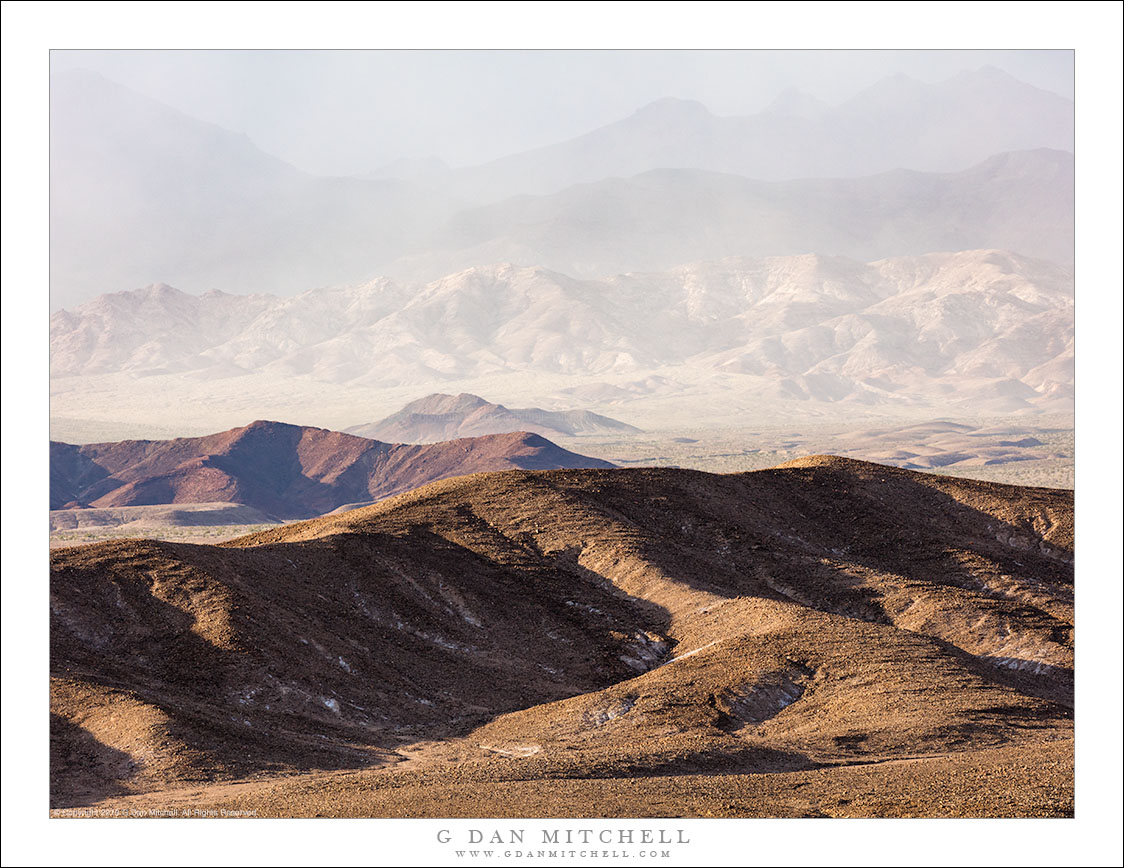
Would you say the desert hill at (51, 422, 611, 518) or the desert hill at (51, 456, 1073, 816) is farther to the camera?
the desert hill at (51, 422, 611, 518)

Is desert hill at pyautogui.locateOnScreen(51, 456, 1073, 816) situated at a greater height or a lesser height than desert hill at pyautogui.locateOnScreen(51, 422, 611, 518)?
lesser

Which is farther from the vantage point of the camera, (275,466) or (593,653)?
(275,466)

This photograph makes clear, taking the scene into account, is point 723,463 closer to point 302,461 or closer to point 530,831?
point 302,461

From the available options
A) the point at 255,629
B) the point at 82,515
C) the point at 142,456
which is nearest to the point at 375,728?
the point at 255,629

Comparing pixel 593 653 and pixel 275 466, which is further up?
pixel 275 466

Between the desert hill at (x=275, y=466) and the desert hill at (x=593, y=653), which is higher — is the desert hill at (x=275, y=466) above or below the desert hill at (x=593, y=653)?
above
